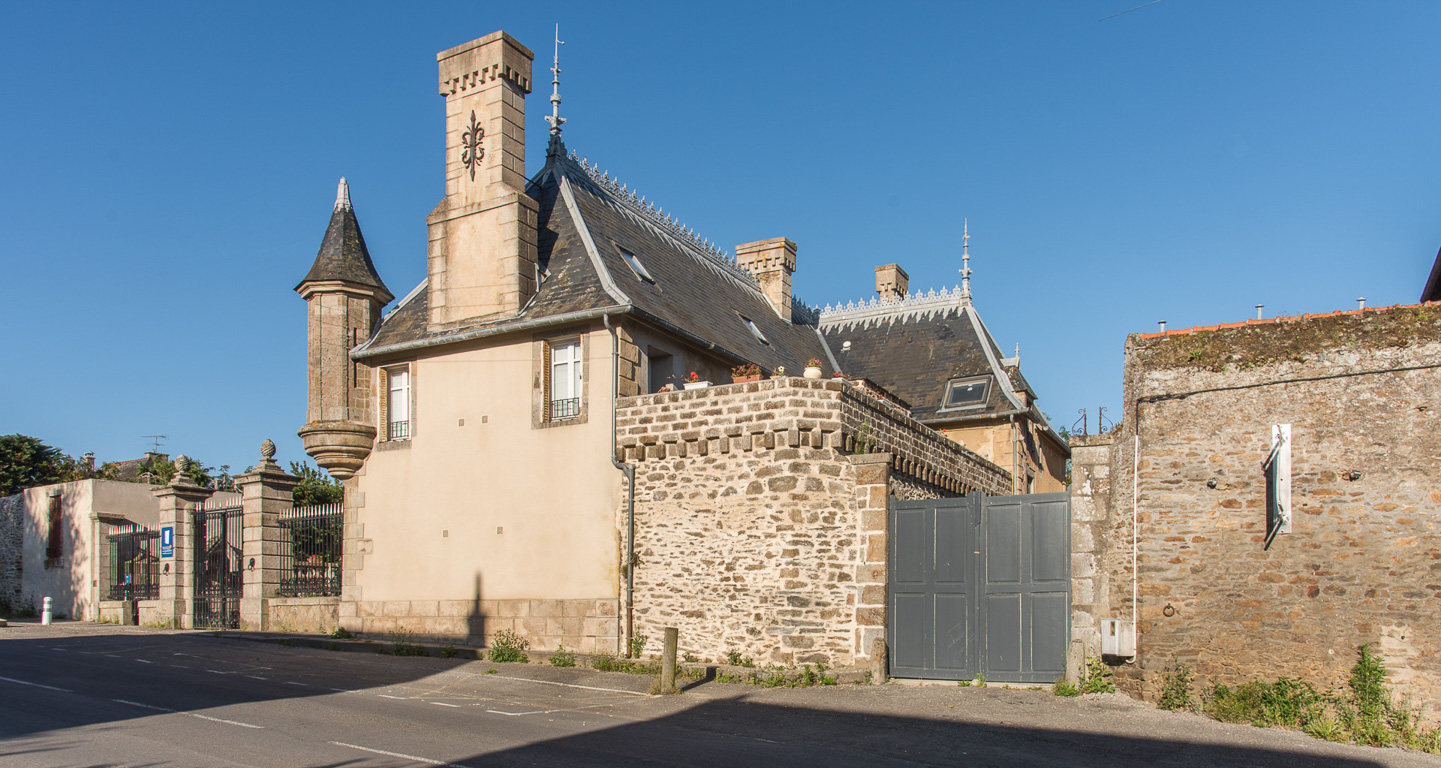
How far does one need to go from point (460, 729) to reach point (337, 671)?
5.31 metres

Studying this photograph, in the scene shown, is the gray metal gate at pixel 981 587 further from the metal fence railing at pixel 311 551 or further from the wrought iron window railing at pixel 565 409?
the metal fence railing at pixel 311 551

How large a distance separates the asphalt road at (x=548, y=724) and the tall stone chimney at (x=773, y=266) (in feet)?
46.2

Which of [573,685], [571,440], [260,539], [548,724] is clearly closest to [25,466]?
[260,539]

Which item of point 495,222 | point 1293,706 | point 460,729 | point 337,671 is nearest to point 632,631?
point 337,671

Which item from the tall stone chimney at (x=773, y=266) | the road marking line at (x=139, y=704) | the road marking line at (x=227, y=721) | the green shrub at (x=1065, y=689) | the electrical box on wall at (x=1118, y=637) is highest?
the tall stone chimney at (x=773, y=266)

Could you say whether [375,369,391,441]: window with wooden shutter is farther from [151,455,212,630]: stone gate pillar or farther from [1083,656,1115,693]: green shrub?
[1083,656,1115,693]: green shrub

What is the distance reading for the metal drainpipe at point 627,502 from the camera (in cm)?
1544

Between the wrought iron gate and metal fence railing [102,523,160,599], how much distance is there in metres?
1.73

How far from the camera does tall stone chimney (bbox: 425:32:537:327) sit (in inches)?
691

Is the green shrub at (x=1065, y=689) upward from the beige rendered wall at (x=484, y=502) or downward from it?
downward

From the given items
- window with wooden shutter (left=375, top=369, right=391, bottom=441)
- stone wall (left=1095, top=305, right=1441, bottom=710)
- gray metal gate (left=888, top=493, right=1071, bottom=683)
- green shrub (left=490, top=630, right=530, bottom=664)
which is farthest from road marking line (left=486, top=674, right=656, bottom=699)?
window with wooden shutter (left=375, top=369, right=391, bottom=441)

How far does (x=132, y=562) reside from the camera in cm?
2348

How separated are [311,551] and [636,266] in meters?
8.06

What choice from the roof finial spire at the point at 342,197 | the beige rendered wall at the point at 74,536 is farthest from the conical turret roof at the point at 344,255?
the beige rendered wall at the point at 74,536
